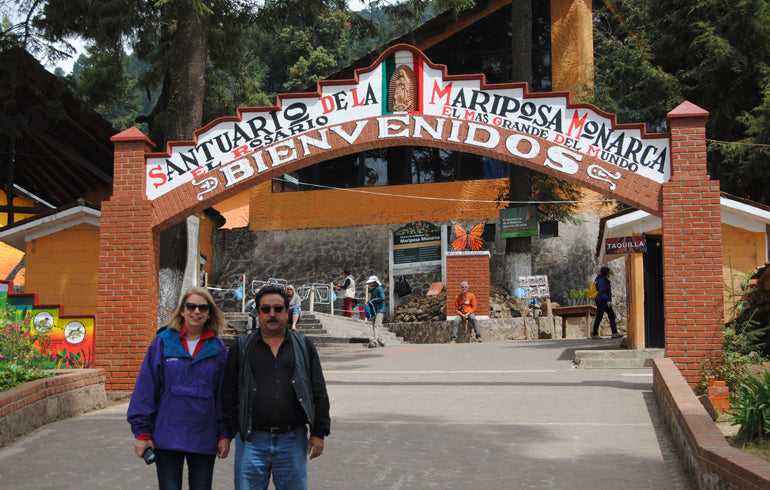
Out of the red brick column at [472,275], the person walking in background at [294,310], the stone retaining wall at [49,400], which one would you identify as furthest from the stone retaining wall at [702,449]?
the red brick column at [472,275]

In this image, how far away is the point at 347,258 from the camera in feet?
97.4

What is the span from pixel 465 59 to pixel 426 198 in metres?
4.91

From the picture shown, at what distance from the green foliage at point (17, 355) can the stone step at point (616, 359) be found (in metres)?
7.93

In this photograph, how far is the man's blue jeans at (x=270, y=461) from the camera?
15.3 feet

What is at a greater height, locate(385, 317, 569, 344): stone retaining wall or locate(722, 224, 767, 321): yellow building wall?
locate(722, 224, 767, 321): yellow building wall

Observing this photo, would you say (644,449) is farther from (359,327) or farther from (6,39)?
(6,39)

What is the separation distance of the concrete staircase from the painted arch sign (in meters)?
8.10

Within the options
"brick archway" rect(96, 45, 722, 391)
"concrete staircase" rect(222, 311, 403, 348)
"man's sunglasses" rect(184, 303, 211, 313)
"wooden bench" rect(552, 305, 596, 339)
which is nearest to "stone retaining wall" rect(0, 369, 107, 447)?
"brick archway" rect(96, 45, 722, 391)

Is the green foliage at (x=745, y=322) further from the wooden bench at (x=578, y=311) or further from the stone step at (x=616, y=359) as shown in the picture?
Result: the wooden bench at (x=578, y=311)

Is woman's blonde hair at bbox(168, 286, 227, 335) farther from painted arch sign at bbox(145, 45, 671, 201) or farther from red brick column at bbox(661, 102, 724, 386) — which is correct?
red brick column at bbox(661, 102, 724, 386)

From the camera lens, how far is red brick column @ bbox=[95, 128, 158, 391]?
1147 cm

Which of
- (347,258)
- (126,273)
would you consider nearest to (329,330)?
(347,258)

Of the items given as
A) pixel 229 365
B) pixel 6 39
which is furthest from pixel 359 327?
pixel 229 365

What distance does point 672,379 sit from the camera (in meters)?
8.70
